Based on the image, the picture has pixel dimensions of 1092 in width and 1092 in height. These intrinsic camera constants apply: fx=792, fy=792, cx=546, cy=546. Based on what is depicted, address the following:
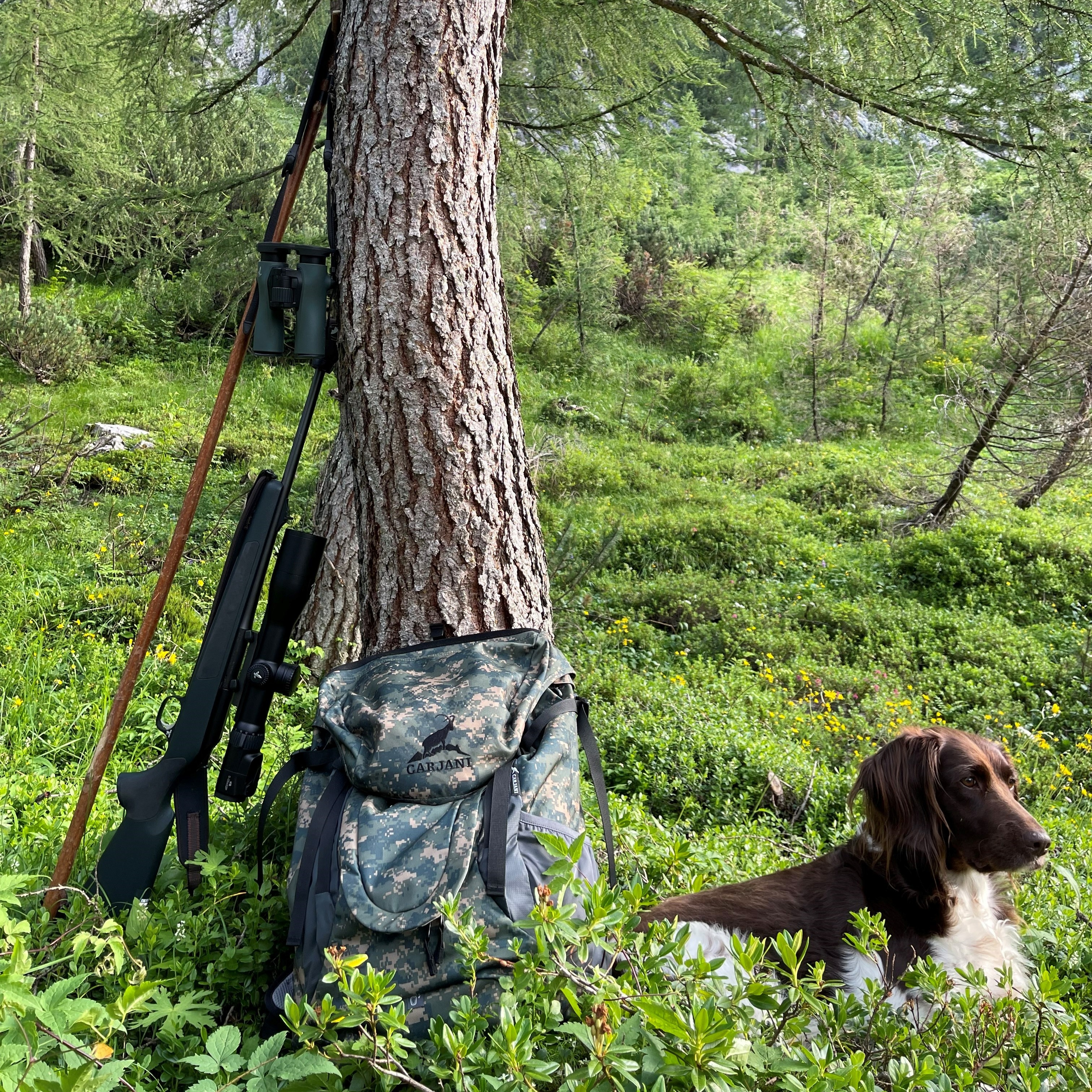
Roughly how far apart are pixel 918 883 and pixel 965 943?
20 centimetres

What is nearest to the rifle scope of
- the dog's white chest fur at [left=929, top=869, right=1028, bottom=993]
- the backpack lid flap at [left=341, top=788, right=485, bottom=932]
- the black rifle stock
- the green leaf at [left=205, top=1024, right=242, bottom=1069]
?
the black rifle stock

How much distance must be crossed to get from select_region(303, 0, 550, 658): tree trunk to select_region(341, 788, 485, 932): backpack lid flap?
2.41 ft

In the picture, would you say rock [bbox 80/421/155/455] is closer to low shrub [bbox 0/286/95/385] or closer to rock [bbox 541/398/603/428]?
low shrub [bbox 0/286/95/385]

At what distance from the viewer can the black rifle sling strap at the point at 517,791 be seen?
1.64m

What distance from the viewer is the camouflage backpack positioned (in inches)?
63.5

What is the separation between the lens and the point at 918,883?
2227 mm

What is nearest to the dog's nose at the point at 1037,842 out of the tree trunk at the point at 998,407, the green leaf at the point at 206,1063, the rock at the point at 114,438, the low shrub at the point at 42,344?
the green leaf at the point at 206,1063

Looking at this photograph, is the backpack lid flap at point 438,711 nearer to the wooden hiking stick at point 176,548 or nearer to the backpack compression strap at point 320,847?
the backpack compression strap at point 320,847

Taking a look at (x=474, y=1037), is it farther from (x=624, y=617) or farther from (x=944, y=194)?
(x=944, y=194)

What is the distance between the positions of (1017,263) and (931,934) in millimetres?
11007

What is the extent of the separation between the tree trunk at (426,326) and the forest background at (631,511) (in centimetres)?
87

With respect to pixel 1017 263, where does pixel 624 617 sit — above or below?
below

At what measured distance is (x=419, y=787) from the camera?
1.79 meters

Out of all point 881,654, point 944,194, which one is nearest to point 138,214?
point 881,654
